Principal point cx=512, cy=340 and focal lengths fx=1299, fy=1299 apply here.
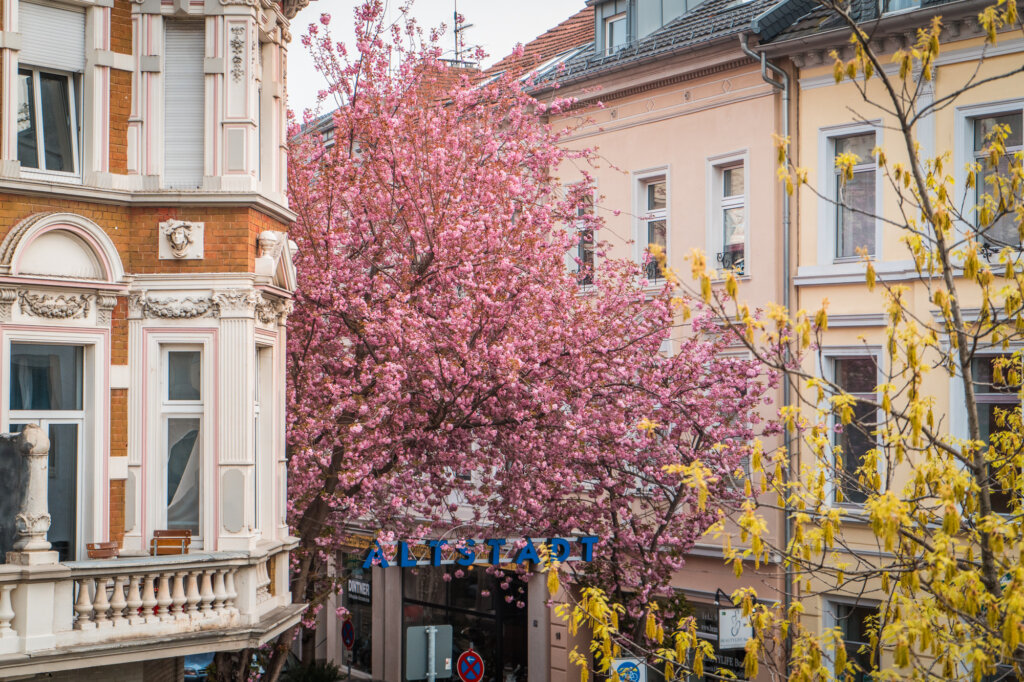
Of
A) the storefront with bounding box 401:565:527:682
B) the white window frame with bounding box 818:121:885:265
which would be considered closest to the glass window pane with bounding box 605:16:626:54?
the white window frame with bounding box 818:121:885:265

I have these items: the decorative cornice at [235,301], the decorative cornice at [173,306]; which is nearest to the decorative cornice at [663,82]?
the decorative cornice at [235,301]

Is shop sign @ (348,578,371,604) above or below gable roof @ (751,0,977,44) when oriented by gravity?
below

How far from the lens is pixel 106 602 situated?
11.9 meters

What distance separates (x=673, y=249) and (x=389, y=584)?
1086 cm

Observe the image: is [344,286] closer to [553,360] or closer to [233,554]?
[553,360]

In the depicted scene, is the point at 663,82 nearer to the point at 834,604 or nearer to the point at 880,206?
the point at 880,206

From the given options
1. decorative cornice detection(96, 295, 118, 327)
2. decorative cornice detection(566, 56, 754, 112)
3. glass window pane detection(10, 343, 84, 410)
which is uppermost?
decorative cornice detection(566, 56, 754, 112)

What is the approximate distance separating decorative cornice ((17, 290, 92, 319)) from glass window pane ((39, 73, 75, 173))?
132 centimetres

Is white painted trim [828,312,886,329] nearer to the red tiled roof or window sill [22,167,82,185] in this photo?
the red tiled roof

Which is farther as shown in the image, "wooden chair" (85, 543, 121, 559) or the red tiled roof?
the red tiled roof

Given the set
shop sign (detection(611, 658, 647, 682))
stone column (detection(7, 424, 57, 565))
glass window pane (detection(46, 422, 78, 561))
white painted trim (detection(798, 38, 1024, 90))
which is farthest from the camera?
white painted trim (detection(798, 38, 1024, 90))

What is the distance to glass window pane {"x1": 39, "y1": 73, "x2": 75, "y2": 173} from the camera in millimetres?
13188

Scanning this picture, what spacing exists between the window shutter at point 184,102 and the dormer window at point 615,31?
11666 mm

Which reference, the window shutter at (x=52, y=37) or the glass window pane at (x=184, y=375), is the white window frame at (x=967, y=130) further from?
the window shutter at (x=52, y=37)
